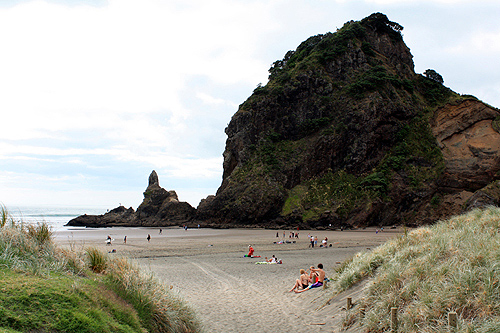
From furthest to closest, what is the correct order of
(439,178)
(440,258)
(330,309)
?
(439,178), (330,309), (440,258)

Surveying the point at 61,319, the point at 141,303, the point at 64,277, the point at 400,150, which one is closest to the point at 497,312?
the point at 141,303

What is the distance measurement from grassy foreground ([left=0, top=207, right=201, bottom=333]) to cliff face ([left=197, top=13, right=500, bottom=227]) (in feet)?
166

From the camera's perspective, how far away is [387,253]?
9414mm

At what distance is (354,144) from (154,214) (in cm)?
4450

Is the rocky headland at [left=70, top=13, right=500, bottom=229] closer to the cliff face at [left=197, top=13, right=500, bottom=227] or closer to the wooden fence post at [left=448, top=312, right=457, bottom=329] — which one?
the cliff face at [left=197, top=13, right=500, bottom=227]

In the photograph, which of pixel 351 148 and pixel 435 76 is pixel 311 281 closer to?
pixel 351 148

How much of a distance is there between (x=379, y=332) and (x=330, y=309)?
8.26 ft

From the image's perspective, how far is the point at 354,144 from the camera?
65562 mm

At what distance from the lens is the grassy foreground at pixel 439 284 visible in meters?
5.55

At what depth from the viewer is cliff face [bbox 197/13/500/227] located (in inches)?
2217

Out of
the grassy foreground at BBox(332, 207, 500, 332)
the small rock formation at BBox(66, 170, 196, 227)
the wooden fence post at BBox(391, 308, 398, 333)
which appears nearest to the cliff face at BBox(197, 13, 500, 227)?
the small rock formation at BBox(66, 170, 196, 227)

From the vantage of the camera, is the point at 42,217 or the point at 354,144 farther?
the point at 354,144

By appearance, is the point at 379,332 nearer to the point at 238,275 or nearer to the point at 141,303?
the point at 141,303

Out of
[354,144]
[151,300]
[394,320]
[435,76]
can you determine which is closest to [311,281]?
[394,320]
